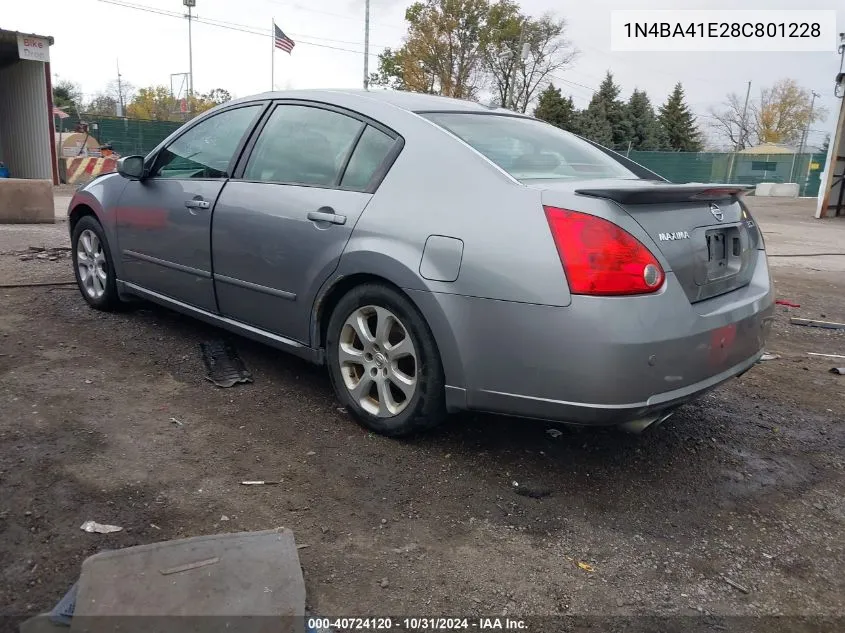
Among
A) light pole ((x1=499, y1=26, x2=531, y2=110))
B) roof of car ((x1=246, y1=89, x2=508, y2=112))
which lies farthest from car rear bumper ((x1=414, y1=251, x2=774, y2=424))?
light pole ((x1=499, y1=26, x2=531, y2=110))

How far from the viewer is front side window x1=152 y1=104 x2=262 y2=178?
4008mm

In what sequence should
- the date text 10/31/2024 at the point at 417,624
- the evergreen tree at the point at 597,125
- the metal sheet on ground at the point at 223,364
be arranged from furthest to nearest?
1. the evergreen tree at the point at 597,125
2. the metal sheet on ground at the point at 223,364
3. the date text 10/31/2024 at the point at 417,624

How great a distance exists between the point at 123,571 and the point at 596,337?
1.75 m

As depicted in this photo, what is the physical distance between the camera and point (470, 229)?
9.10 feet

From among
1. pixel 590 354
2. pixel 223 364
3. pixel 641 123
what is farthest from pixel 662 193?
pixel 641 123

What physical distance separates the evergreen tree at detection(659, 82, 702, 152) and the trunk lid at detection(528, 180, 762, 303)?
54.6 meters

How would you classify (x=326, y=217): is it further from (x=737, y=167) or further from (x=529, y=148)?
(x=737, y=167)

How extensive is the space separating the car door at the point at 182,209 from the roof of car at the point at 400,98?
30 centimetres

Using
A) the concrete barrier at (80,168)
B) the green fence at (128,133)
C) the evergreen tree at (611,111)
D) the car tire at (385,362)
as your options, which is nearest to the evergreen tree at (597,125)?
the evergreen tree at (611,111)

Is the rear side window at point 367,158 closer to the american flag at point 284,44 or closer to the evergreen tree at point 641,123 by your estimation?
the american flag at point 284,44

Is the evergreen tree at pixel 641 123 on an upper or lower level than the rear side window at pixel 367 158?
upper

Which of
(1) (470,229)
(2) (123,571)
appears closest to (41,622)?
(2) (123,571)

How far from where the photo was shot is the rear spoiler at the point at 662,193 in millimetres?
2627

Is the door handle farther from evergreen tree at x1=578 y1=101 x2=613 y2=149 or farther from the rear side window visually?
evergreen tree at x1=578 y1=101 x2=613 y2=149
